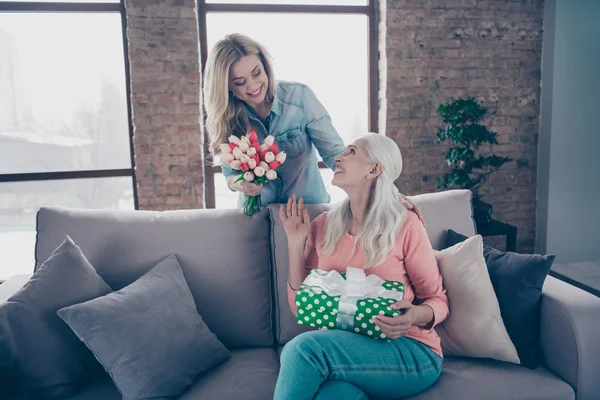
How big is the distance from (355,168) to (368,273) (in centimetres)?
36

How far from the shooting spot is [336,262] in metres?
1.62

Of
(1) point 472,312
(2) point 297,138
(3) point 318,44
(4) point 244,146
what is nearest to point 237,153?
(4) point 244,146

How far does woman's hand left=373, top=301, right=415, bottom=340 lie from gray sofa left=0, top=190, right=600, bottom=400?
28cm

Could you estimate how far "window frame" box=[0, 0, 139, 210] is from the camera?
3.41 meters

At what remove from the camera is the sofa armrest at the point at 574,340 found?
150cm

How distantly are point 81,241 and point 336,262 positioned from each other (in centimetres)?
98

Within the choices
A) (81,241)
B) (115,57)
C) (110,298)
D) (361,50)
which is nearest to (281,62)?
(361,50)

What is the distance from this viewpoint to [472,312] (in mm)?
1627

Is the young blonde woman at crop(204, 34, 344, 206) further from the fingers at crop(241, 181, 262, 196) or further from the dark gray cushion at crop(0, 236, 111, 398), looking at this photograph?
the dark gray cushion at crop(0, 236, 111, 398)

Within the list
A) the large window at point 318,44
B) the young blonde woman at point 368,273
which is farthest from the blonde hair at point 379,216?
the large window at point 318,44

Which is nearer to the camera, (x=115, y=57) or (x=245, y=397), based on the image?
(x=245, y=397)

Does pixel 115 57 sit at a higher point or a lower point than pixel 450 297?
higher

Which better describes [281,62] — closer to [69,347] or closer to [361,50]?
[361,50]

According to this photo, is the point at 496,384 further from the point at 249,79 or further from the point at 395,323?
the point at 249,79
